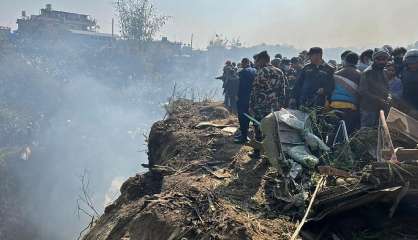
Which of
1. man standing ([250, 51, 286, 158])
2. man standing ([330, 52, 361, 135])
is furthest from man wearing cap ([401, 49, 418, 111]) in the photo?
man standing ([250, 51, 286, 158])

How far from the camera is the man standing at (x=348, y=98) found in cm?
545

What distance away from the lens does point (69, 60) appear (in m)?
29.1

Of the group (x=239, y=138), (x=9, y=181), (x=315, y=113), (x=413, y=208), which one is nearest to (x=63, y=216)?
A: (x=9, y=181)

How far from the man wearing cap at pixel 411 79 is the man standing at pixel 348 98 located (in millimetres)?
589

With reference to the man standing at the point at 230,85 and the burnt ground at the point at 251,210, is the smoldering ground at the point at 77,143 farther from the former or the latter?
the burnt ground at the point at 251,210

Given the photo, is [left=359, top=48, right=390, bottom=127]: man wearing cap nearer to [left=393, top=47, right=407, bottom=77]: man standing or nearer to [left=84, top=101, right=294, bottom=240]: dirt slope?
[left=393, top=47, right=407, bottom=77]: man standing

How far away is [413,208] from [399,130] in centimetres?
115

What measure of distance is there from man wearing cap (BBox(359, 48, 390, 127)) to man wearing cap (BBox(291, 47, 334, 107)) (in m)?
0.48

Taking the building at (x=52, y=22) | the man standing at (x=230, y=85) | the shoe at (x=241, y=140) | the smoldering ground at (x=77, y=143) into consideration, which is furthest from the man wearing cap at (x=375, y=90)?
the building at (x=52, y=22)

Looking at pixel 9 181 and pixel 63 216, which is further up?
pixel 9 181

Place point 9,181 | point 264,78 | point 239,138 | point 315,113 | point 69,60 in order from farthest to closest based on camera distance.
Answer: point 69,60 < point 9,181 < point 239,138 < point 264,78 < point 315,113

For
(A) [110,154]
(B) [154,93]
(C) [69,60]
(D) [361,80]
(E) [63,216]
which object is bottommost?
(E) [63,216]

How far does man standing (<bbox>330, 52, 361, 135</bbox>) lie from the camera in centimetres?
545

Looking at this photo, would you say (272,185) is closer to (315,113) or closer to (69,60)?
(315,113)
